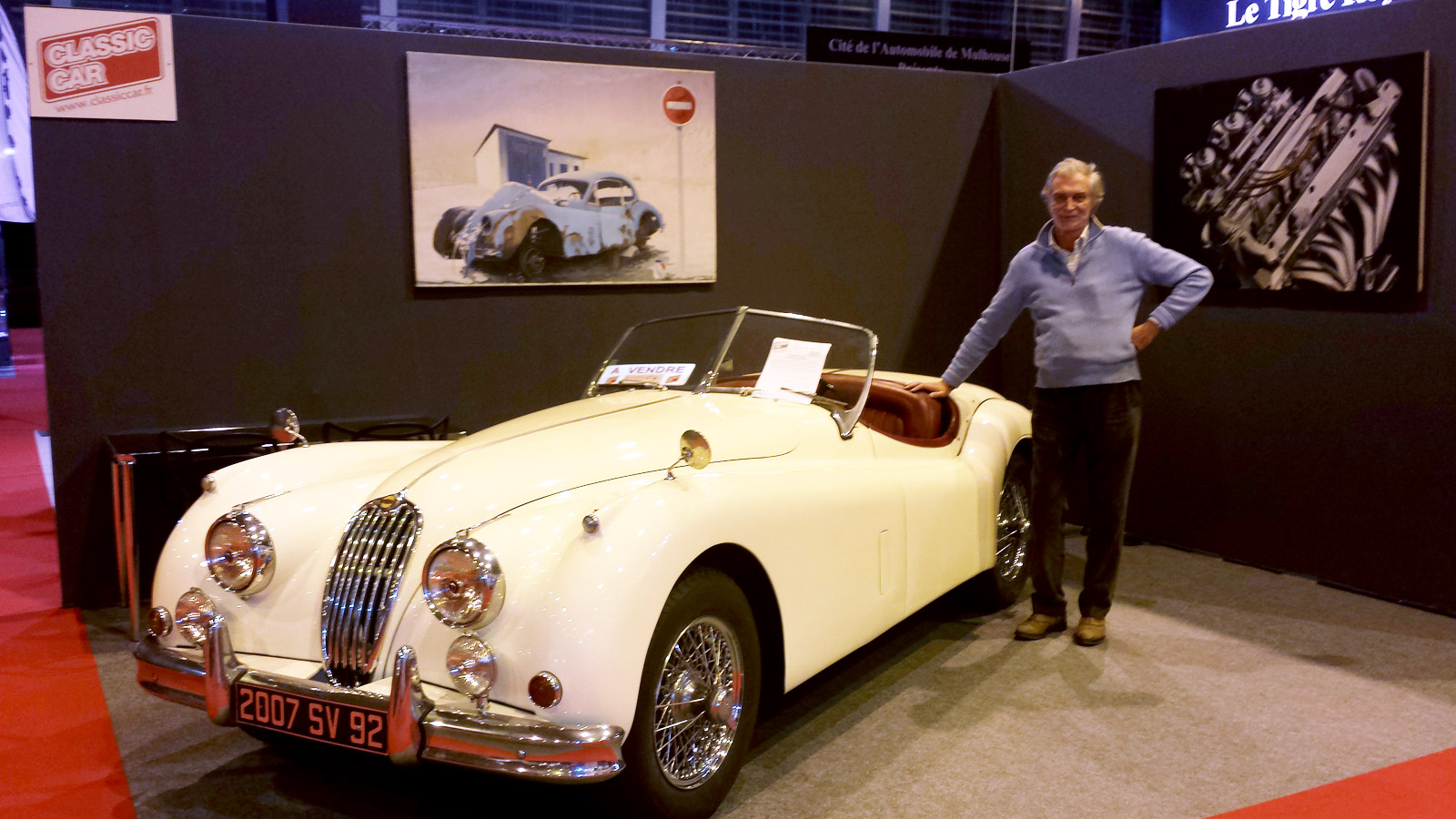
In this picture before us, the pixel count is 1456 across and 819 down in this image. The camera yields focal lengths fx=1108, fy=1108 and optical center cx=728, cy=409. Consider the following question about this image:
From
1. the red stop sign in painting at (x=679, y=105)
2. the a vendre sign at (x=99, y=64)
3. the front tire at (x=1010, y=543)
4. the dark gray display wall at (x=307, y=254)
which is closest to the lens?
the front tire at (x=1010, y=543)

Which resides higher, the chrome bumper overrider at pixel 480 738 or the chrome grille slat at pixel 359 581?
the chrome grille slat at pixel 359 581

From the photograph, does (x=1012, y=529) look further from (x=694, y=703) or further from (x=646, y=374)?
(x=694, y=703)

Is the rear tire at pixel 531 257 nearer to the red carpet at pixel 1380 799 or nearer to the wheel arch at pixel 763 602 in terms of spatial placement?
the wheel arch at pixel 763 602

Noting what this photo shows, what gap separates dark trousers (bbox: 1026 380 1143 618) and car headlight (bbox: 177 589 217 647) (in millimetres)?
2911

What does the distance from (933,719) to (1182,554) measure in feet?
8.65

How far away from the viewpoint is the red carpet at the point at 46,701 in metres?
2.94

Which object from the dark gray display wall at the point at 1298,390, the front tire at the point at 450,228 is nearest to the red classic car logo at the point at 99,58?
the front tire at the point at 450,228

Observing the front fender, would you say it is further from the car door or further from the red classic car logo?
the red classic car logo

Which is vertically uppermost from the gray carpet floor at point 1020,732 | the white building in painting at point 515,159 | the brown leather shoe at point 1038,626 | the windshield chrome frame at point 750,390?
the white building in painting at point 515,159

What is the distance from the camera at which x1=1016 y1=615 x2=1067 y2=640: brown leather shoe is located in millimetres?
4199

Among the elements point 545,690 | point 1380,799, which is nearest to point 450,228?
point 545,690

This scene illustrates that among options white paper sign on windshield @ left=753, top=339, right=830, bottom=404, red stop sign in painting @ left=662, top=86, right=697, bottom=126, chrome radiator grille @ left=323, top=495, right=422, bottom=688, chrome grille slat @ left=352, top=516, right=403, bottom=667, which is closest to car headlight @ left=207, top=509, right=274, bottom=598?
chrome radiator grille @ left=323, top=495, right=422, bottom=688

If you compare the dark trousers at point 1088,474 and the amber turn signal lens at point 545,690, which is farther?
the dark trousers at point 1088,474

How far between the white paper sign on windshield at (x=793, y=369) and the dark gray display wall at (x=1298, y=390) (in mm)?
2613
